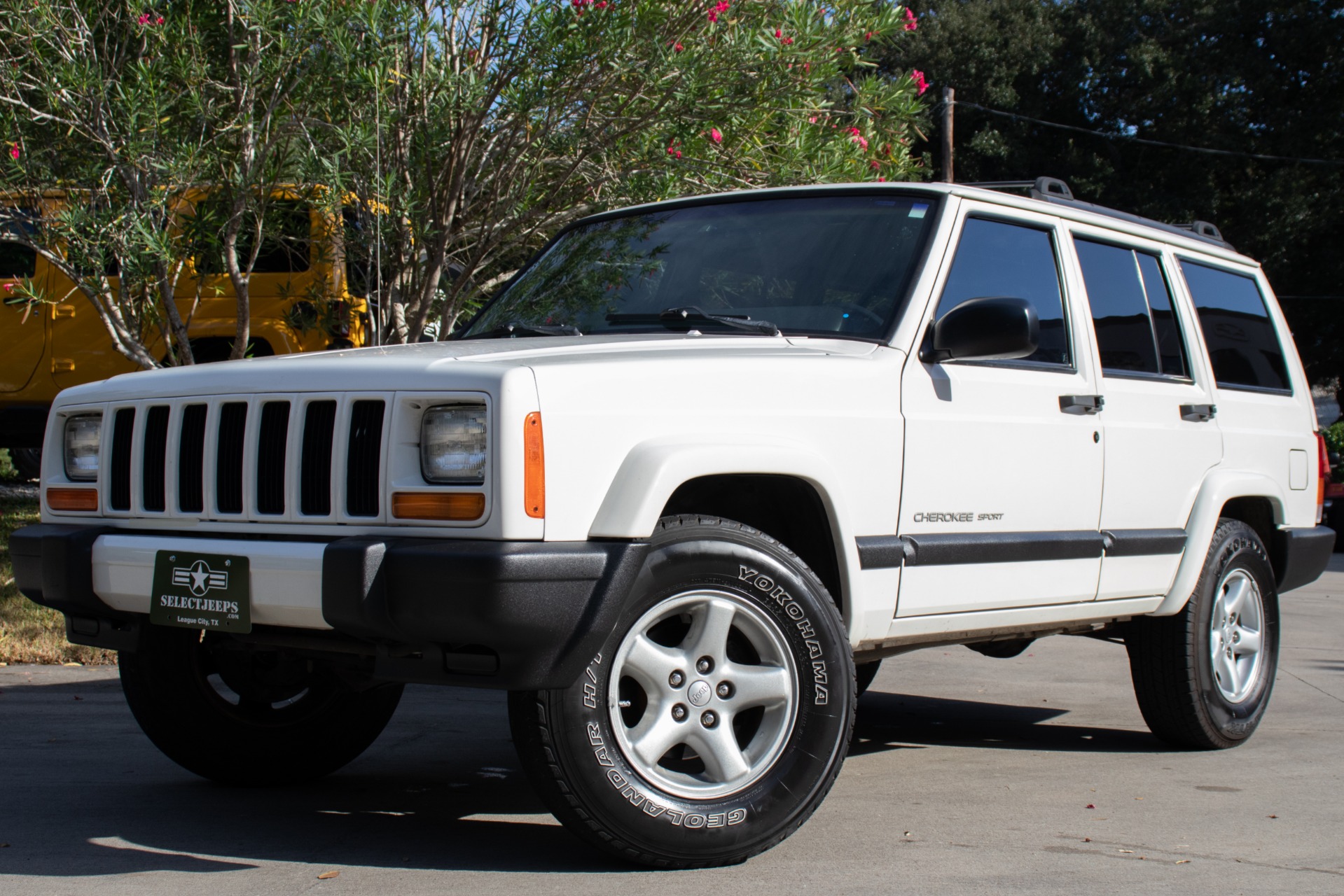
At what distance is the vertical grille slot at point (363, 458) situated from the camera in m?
3.32

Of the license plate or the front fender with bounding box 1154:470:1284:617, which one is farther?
the front fender with bounding box 1154:470:1284:617

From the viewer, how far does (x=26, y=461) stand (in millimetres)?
15727

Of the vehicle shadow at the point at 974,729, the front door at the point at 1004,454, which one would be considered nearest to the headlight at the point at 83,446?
the front door at the point at 1004,454

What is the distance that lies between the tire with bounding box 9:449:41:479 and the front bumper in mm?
13543

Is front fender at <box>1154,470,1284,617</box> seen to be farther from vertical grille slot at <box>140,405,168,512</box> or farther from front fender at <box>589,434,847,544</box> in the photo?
vertical grille slot at <box>140,405,168,512</box>

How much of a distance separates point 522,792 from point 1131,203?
1090 inches

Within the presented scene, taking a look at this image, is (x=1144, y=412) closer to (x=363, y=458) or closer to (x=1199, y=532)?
(x=1199, y=532)

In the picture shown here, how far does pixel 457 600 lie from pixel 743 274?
1.80 m

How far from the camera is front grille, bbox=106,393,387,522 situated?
3.35 m

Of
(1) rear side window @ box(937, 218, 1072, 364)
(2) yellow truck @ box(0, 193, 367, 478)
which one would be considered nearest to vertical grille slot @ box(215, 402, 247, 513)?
(1) rear side window @ box(937, 218, 1072, 364)

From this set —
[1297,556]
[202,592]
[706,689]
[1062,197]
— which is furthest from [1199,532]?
[202,592]

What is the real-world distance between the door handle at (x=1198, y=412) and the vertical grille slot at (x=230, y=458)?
3.25m

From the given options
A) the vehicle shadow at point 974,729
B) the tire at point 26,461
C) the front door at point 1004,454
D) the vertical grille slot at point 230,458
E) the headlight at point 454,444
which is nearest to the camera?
the headlight at point 454,444

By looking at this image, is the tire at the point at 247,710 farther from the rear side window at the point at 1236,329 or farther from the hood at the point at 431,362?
the rear side window at the point at 1236,329
